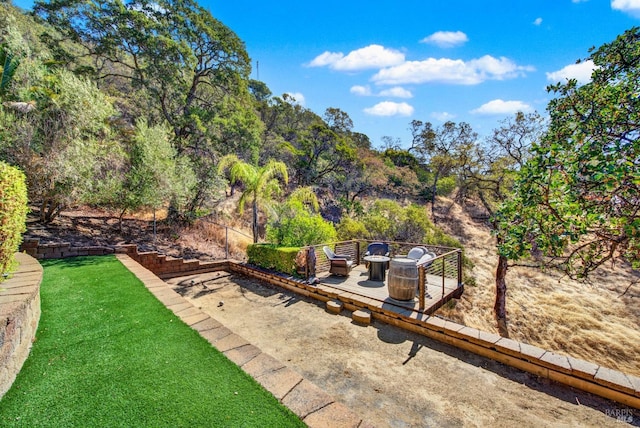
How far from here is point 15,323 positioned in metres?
Answer: 2.70

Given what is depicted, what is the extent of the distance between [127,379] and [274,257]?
5478 millimetres

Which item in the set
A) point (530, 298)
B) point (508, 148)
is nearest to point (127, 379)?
point (508, 148)

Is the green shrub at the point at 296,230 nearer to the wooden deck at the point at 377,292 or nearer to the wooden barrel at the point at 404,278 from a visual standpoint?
the wooden deck at the point at 377,292

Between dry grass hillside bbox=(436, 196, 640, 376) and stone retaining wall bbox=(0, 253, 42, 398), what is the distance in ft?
35.0

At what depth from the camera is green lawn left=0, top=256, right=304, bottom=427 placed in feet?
7.68

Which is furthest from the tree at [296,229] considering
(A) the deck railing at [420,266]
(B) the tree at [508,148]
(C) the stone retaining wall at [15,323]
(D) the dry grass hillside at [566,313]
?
(B) the tree at [508,148]

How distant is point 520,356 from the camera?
3.90 meters

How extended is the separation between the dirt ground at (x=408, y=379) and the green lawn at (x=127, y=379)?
1.18m

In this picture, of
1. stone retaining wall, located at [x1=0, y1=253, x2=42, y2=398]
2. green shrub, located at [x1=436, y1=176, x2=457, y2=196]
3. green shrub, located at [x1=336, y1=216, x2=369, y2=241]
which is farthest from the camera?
green shrub, located at [x1=436, y1=176, x2=457, y2=196]

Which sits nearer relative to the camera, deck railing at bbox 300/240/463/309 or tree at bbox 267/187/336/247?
deck railing at bbox 300/240/463/309

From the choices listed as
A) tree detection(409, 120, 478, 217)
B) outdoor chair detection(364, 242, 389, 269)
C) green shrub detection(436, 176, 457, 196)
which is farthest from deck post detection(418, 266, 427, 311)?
green shrub detection(436, 176, 457, 196)

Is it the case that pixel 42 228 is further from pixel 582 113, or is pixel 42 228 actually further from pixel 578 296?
pixel 578 296

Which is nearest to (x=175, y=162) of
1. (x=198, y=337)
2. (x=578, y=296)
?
(x=198, y=337)

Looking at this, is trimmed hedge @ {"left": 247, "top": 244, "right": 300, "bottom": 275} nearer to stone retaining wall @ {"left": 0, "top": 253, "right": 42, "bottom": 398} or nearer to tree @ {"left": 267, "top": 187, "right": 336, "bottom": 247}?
tree @ {"left": 267, "top": 187, "right": 336, "bottom": 247}
